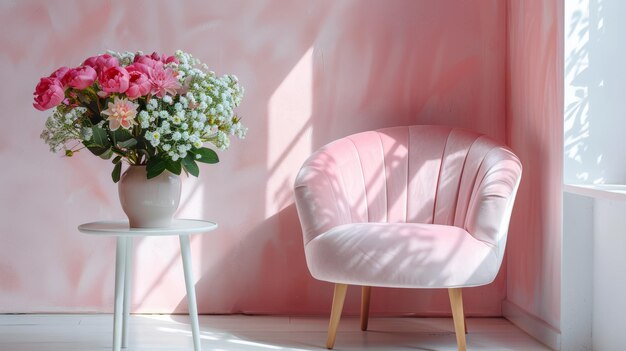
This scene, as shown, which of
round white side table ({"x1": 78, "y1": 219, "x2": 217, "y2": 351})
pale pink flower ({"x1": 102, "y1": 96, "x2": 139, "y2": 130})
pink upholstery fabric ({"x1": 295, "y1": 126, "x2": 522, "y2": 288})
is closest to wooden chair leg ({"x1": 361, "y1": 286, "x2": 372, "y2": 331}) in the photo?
pink upholstery fabric ({"x1": 295, "y1": 126, "x2": 522, "y2": 288})

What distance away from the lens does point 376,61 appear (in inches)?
142

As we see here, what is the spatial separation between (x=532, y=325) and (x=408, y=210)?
703 mm

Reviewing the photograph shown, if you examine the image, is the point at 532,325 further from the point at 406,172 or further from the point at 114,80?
the point at 114,80

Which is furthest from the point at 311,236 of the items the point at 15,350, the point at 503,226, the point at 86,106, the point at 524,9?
the point at 524,9

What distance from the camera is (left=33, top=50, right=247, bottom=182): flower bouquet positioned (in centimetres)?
231

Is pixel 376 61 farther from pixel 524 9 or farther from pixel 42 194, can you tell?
pixel 42 194

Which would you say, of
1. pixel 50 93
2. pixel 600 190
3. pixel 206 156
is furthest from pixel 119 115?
pixel 600 190

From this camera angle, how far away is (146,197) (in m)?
2.47

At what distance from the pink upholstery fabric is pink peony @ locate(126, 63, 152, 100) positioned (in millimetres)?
832

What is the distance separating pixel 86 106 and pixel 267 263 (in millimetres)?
1435

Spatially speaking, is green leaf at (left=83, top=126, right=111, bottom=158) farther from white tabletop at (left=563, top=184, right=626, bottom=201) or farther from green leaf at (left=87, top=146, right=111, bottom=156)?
white tabletop at (left=563, top=184, right=626, bottom=201)

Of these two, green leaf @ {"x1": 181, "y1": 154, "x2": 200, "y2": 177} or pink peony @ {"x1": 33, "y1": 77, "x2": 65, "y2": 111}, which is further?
green leaf @ {"x1": 181, "y1": 154, "x2": 200, "y2": 177}

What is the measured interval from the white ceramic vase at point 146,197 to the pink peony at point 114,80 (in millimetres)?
316

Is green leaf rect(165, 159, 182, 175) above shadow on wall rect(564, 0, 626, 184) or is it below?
below
